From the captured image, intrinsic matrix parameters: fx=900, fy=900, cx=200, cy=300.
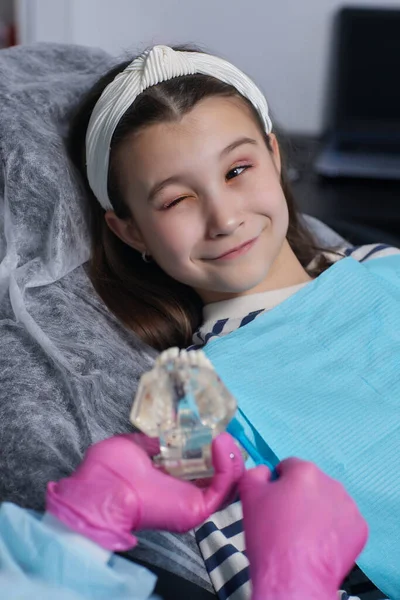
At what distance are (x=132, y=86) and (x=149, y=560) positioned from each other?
0.64 metres

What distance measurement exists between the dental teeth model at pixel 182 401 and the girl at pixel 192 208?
348 millimetres

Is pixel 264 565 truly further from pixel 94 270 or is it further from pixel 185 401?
pixel 94 270

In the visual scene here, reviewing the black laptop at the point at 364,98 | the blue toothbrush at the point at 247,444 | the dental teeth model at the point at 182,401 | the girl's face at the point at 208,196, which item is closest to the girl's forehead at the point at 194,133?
the girl's face at the point at 208,196

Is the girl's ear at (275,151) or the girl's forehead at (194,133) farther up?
the girl's forehead at (194,133)

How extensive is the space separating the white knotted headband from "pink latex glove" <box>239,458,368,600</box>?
63 cm

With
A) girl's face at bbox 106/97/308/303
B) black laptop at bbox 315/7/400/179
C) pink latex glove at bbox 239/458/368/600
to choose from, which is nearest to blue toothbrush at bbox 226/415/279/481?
girl's face at bbox 106/97/308/303

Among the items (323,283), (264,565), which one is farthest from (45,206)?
(264,565)

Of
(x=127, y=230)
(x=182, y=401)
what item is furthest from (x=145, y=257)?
(x=182, y=401)

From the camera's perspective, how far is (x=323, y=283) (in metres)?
1.31

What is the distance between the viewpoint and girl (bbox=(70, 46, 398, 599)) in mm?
1187

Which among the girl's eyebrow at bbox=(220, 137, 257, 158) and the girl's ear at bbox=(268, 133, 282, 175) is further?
the girl's ear at bbox=(268, 133, 282, 175)

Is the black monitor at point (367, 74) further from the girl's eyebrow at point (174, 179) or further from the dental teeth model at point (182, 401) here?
the dental teeth model at point (182, 401)

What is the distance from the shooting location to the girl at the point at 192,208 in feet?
3.89

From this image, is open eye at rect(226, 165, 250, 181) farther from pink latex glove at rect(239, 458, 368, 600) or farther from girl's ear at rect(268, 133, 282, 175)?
pink latex glove at rect(239, 458, 368, 600)
